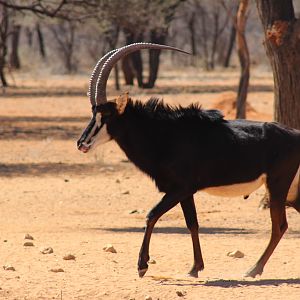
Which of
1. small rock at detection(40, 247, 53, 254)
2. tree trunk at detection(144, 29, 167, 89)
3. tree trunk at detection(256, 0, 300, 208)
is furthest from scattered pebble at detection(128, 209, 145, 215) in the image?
tree trunk at detection(144, 29, 167, 89)

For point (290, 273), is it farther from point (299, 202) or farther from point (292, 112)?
point (292, 112)

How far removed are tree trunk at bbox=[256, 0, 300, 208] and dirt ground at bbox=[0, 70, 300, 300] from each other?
1.33 meters

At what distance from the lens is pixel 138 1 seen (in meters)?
29.8

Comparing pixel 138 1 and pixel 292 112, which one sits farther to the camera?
pixel 138 1

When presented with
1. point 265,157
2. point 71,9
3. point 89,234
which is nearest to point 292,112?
point 89,234

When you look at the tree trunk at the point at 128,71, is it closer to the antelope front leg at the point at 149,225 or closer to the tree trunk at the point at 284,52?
the tree trunk at the point at 284,52

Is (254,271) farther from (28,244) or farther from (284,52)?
(284,52)

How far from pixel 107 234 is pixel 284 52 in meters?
3.52

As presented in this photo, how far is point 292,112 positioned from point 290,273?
14.6 feet

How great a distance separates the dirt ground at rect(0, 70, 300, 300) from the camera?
7.84m

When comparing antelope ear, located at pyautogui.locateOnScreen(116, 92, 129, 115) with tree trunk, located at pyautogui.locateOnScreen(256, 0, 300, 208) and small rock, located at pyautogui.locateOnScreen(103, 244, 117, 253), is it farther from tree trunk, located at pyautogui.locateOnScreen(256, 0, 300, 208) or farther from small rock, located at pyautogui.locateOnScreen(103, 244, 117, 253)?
tree trunk, located at pyautogui.locateOnScreen(256, 0, 300, 208)

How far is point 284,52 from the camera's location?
12.7 metres

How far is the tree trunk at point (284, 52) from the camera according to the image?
12633 mm

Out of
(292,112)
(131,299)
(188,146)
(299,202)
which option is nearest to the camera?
(131,299)
